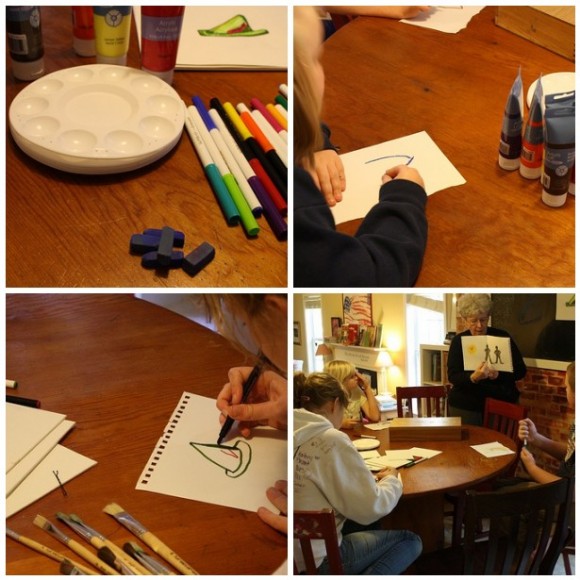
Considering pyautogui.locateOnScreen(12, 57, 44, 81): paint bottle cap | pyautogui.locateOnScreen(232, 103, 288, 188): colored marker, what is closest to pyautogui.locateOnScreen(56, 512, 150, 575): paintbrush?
pyautogui.locateOnScreen(232, 103, 288, 188): colored marker

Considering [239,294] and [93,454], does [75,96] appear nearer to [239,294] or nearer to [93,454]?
[239,294]

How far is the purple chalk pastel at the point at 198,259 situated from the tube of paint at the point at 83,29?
1.83 ft

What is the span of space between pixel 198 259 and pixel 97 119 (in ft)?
1.02

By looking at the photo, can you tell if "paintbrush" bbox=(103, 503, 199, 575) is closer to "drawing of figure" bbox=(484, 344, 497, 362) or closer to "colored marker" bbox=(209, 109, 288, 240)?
"colored marker" bbox=(209, 109, 288, 240)

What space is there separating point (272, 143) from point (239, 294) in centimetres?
28

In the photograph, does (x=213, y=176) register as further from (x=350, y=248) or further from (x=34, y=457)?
(x=34, y=457)

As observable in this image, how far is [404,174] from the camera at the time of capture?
3.74 ft

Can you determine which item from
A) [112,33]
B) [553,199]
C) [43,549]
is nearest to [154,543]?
[43,549]

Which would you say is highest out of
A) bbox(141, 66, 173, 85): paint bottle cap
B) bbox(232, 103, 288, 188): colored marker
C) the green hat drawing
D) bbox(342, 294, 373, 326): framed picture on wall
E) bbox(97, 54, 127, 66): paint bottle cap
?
the green hat drawing

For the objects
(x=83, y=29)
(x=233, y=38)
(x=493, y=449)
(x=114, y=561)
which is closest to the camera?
(x=114, y=561)

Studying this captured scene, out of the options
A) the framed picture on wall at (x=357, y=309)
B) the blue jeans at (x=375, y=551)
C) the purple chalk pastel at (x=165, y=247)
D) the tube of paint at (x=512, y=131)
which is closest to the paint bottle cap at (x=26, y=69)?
the purple chalk pastel at (x=165, y=247)

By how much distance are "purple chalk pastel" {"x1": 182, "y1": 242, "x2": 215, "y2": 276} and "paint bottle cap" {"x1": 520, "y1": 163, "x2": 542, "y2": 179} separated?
504 millimetres

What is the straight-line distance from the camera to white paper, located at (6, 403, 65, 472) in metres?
1.08

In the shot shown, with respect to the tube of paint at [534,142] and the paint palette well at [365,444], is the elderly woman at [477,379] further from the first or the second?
the tube of paint at [534,142]
